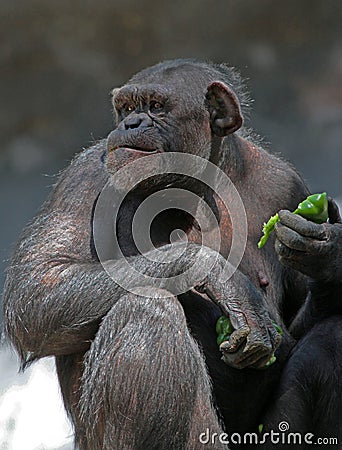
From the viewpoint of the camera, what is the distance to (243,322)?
5094 millimetres

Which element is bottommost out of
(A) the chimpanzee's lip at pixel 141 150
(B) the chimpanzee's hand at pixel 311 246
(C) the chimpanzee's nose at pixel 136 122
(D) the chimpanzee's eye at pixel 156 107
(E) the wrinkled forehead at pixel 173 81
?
(B) the chimpanzee's hand at pixel 311 246

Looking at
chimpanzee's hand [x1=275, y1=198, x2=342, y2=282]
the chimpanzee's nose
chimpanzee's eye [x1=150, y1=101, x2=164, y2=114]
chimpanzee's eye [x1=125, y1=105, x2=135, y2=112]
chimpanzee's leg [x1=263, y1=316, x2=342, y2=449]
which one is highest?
chimpanzee's eye [x1=125, y1=105, x2=135, y2=112]

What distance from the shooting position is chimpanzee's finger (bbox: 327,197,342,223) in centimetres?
559

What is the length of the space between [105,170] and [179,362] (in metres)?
1.29

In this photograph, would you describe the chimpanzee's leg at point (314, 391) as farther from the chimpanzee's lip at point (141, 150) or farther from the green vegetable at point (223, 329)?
the chimpanzee's lip at point (141, 150)

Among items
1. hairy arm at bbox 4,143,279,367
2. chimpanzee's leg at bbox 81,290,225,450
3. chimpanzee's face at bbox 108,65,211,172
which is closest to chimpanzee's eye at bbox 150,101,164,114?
chimpanzee's face at bbox 108,65,211,172

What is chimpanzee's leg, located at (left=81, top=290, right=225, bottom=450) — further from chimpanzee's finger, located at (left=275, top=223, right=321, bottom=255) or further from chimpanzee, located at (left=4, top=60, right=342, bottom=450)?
chimpanzee's finger, located at (left=275, top=223, right=321, bottom=255)

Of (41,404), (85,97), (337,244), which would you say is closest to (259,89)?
(85,97)

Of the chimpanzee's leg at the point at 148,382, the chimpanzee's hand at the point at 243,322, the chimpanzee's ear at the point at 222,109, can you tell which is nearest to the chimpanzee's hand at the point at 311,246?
the chimpanzee's hand at the point at 243,322

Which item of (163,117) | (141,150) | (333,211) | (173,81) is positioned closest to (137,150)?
(141,150)

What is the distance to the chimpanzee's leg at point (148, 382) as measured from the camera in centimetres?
505

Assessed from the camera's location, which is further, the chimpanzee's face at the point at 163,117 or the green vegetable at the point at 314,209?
the chimpanzee's face at the point at 163,117

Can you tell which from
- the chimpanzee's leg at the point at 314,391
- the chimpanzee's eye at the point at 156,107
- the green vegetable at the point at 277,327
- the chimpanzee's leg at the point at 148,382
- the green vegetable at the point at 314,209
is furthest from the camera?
the chimpanzee's eye at the point at 156,107

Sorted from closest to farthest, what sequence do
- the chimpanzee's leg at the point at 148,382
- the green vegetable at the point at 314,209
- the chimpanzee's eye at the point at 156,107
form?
the chimpanzee's leg at the point at 148,382 < the green vegetable at the point at 314,209 < the chimpanzee's eye at the point at 156,107
